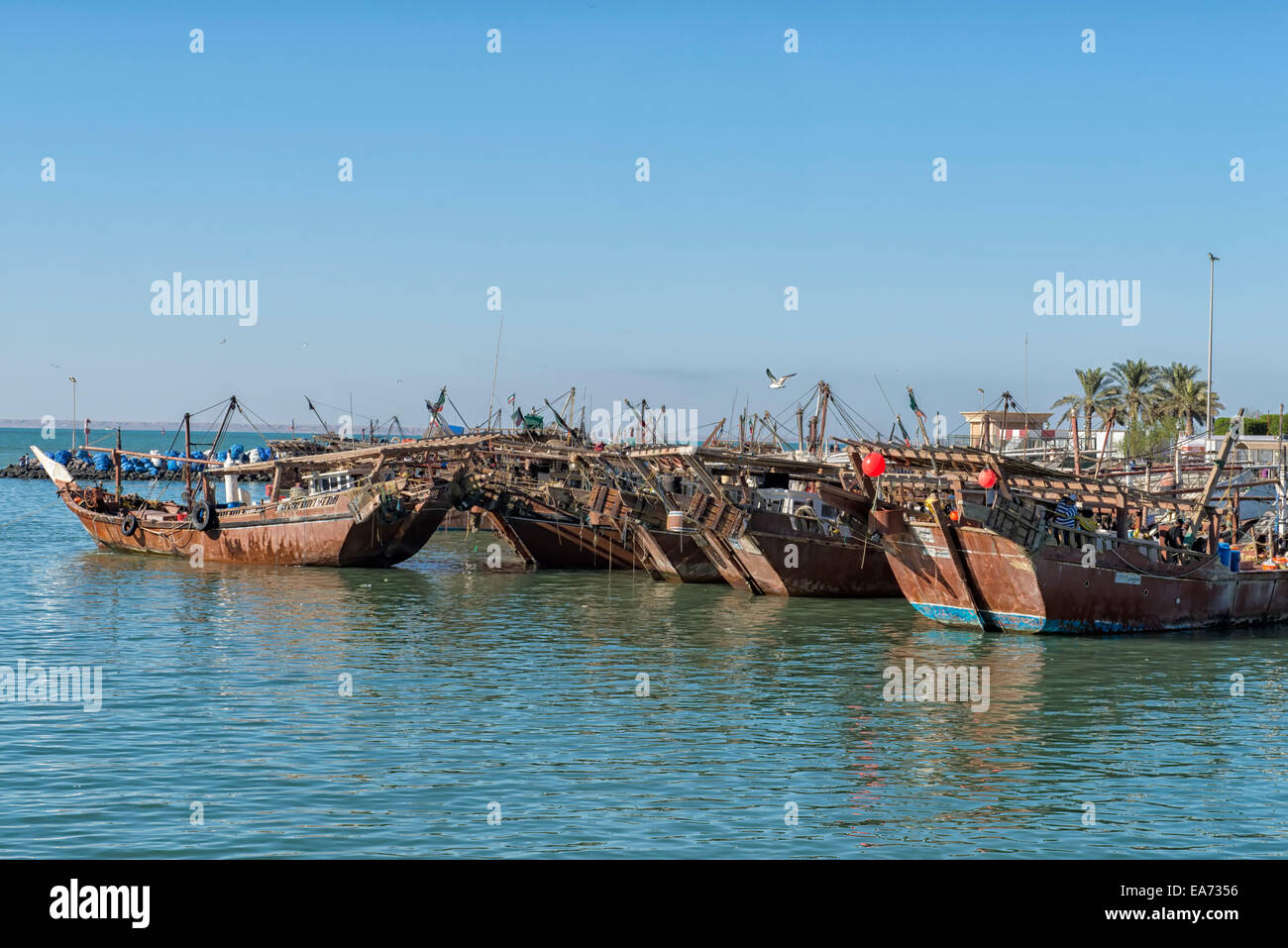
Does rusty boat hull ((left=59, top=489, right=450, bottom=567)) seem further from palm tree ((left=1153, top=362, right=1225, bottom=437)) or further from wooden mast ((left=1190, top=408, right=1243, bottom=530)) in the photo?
palm tree ((left=1153, top=362, right=1225, bottom=437))

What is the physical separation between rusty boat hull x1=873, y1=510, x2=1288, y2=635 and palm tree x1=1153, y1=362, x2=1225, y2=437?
63611 mm

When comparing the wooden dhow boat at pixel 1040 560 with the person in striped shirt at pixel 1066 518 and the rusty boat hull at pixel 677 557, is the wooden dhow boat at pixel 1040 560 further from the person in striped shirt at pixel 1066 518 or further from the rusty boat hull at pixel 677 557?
the rusty boat hull at pixel 677 557

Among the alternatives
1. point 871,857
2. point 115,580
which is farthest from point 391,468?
point 871,857

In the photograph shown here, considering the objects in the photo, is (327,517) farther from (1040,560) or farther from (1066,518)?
(1066,518)

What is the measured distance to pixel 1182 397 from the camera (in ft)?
319

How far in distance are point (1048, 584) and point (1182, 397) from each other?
72.7 m

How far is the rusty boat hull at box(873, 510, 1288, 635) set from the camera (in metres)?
32.7

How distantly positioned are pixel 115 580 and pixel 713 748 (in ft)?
109

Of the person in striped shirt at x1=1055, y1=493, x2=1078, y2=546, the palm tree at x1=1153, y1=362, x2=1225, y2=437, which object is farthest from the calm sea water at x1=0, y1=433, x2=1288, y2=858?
the palm tree at x1=1153, y1=362, x2=1225, y2=437

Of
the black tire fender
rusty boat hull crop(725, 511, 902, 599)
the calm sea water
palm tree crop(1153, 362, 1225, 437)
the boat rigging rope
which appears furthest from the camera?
palm tree crop(1153, 362, 1225, 437)

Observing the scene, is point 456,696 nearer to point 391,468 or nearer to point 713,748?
point 713,748

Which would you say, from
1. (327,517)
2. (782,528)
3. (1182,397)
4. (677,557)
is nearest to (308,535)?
(327,517)

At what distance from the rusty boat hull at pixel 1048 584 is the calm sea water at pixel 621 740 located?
2.78 feet
